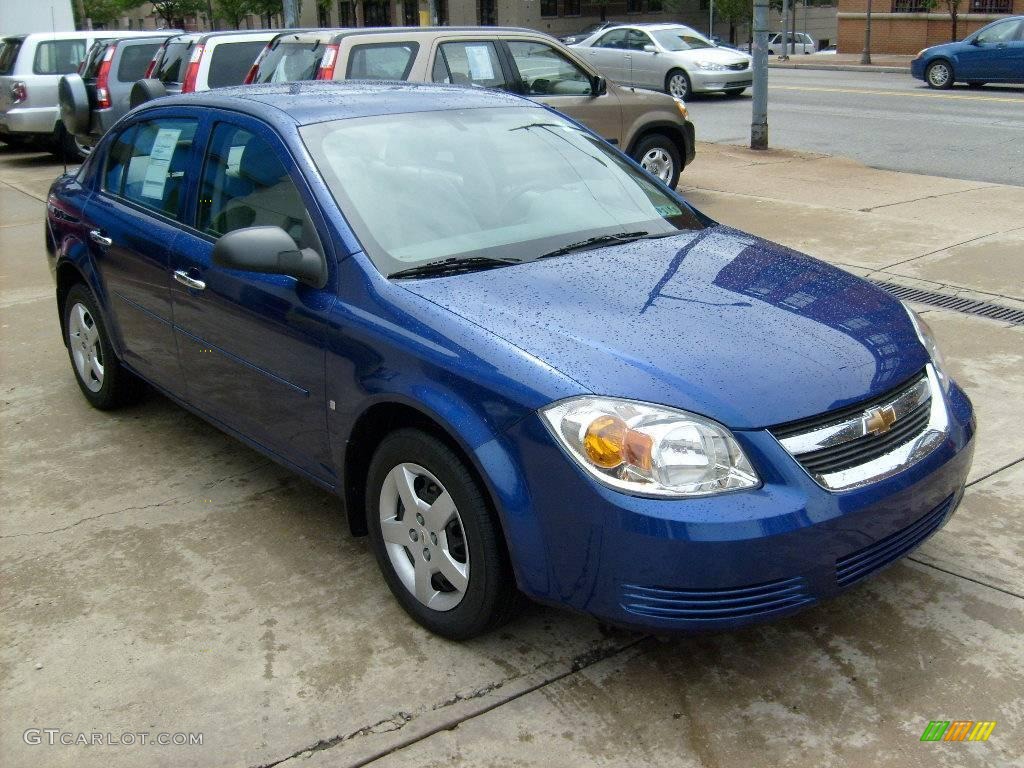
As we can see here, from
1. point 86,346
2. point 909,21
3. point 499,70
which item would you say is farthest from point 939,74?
point 86,346

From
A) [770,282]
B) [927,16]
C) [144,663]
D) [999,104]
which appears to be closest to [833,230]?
[770,282]

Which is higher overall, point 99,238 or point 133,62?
point 133,62

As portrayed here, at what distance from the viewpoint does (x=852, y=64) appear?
33.4 metres

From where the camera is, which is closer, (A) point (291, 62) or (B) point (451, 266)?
(B) point (451, 266)

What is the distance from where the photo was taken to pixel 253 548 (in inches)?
164

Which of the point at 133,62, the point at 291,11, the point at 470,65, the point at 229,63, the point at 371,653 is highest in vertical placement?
the point at 291,11

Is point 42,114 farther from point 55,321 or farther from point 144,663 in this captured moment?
point 144,663

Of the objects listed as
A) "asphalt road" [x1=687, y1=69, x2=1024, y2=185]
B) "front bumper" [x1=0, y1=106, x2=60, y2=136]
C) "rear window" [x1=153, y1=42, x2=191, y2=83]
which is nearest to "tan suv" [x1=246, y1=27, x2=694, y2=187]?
"rear window" [x1=153, y1=42, x2=191, y2=83]

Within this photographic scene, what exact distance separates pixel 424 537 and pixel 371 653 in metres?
0.40

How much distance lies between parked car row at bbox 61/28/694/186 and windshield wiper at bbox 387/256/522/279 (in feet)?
15.1

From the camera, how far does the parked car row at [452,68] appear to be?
9.22m

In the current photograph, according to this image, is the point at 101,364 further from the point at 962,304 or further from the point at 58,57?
the point at 58,57

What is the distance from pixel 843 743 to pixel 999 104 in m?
18.1

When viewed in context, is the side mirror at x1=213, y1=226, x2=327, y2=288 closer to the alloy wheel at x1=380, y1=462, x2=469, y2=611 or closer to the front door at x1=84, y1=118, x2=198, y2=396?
the alloy wheel at x1=380, y1=462, x2=469, y2=611
